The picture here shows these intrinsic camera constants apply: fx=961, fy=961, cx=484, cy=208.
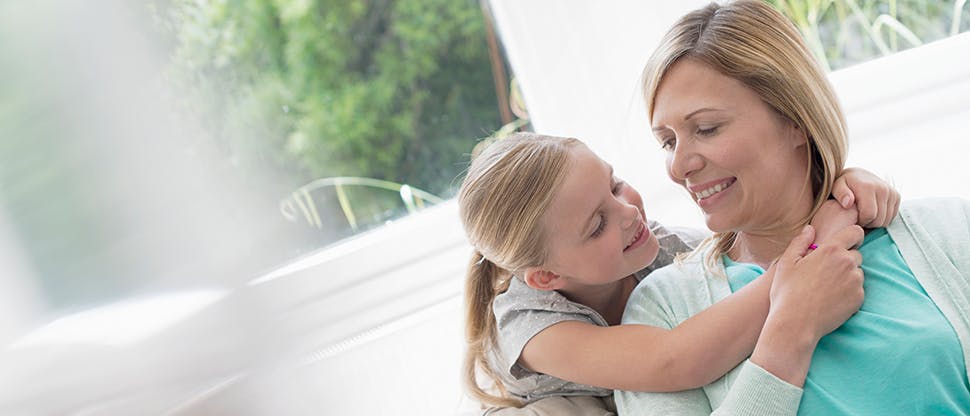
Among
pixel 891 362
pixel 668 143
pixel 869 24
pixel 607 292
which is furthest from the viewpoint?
pixel 869 24

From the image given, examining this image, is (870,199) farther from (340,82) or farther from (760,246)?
(340,82)

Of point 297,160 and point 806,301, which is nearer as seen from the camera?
point 806,301

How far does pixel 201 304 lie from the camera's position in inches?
75.5

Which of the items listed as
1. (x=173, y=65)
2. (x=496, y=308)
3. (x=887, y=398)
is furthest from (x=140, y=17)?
(x=887, y=398)

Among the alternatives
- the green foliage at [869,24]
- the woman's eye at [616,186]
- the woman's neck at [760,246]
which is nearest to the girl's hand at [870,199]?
the woman's neck at [760,246]

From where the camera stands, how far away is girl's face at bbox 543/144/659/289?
1.46m

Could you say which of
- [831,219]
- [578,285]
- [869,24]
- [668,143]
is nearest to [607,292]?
[578,285]

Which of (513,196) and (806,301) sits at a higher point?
(513,196)

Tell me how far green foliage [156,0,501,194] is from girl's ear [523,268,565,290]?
2.42 feet

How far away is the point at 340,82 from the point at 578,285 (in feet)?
2.73

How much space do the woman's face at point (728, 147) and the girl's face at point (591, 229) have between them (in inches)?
4.2

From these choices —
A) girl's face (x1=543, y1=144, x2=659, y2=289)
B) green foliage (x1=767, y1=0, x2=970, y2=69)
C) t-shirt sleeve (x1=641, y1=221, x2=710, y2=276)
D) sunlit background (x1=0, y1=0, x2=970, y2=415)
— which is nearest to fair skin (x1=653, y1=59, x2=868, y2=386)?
girl's face (x1=543, y1=144, x2=659, y2=289)

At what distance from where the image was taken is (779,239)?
1.47 metres

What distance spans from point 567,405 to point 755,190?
0.45 metres
